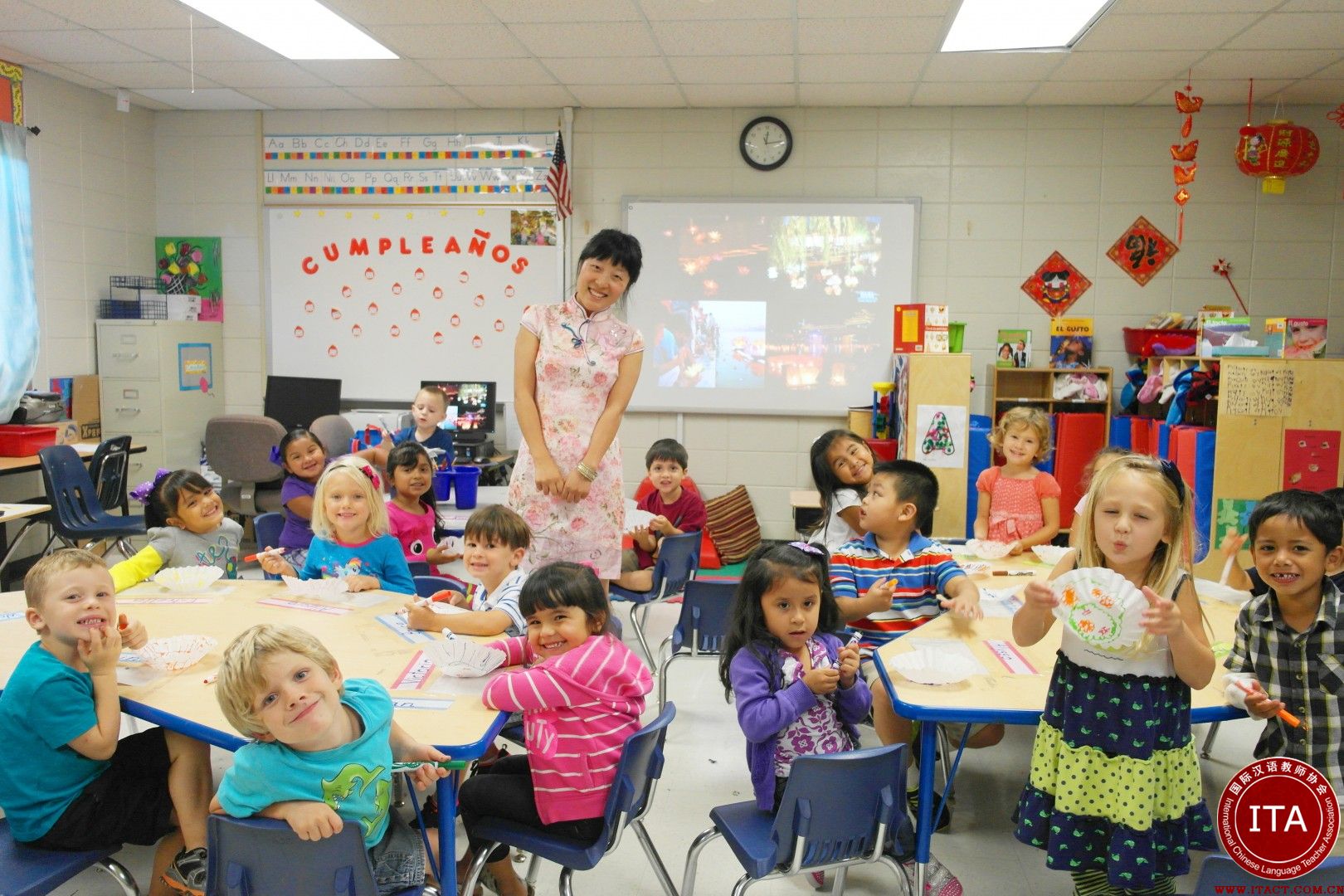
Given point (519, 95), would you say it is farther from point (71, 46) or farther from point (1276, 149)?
point (1276, 149)

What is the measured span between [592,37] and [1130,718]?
4.30 meters

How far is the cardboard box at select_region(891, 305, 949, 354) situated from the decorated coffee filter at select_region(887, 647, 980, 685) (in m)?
3.03

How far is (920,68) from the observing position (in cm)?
544

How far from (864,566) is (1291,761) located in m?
1.35

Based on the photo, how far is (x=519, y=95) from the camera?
6191mm

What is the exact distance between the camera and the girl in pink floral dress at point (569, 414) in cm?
296

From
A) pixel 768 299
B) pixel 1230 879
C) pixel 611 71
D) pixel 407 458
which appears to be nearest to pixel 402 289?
pixel 611 71

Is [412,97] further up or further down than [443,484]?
further up

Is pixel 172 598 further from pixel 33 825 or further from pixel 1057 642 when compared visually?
pixel 1057 642

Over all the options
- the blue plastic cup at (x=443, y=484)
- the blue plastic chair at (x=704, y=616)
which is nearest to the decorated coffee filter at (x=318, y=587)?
the blue plastic chair at (x=704, y=616)

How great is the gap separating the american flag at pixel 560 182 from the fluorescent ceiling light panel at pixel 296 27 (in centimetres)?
120

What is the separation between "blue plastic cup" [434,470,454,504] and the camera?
4160 mm

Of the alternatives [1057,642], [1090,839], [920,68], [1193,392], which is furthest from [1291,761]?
[920,68]

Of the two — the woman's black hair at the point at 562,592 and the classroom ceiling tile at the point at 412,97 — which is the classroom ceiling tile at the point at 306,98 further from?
the woman's black hair at the point at 562,592
